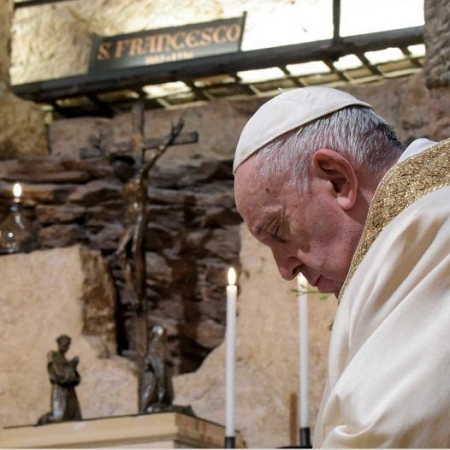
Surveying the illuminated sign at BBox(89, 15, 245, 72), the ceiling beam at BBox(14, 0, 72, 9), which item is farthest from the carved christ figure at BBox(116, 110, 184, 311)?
the ceiling beam at BBox(14, 0, 72, 9)

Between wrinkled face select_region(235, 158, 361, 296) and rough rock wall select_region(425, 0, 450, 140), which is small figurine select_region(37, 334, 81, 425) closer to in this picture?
rough rock wall select_region(425, 0, 450, 140)

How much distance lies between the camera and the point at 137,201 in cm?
483

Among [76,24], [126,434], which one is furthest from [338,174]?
[76,24]

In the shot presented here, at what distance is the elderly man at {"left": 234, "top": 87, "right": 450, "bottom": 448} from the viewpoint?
1.01 metres

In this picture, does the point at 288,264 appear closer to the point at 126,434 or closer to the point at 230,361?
the point at 230,361

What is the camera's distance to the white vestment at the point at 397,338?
994mm

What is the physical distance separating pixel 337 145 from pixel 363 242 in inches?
5.7

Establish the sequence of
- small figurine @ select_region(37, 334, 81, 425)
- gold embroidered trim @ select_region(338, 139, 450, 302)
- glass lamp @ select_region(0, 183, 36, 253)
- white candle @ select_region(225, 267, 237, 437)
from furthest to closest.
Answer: glass lamp @ select_region(0, 183, 36, 253)
small figurine @ select_region(37, 334, 81, 425)
white candle @ select_region(225, 267, 237, 437)
gold embroidered trim @ select_region(338, 139, 450, 302)

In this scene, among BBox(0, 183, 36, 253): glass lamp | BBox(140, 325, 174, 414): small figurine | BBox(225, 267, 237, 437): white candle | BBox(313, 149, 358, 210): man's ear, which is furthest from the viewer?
BBox(0, 183, 36, 253): glass lamp

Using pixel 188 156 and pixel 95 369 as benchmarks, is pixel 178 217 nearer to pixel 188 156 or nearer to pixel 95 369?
pixel 188 156

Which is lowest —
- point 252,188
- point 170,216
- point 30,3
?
point 252,188

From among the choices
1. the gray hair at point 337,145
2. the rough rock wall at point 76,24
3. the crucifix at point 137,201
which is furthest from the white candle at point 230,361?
the rough rock wall at point 76,24

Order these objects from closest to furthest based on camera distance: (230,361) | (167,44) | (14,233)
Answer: (230,361)
(14,233)
(167,44)

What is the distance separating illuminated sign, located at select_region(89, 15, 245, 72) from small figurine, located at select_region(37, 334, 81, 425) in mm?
1743
